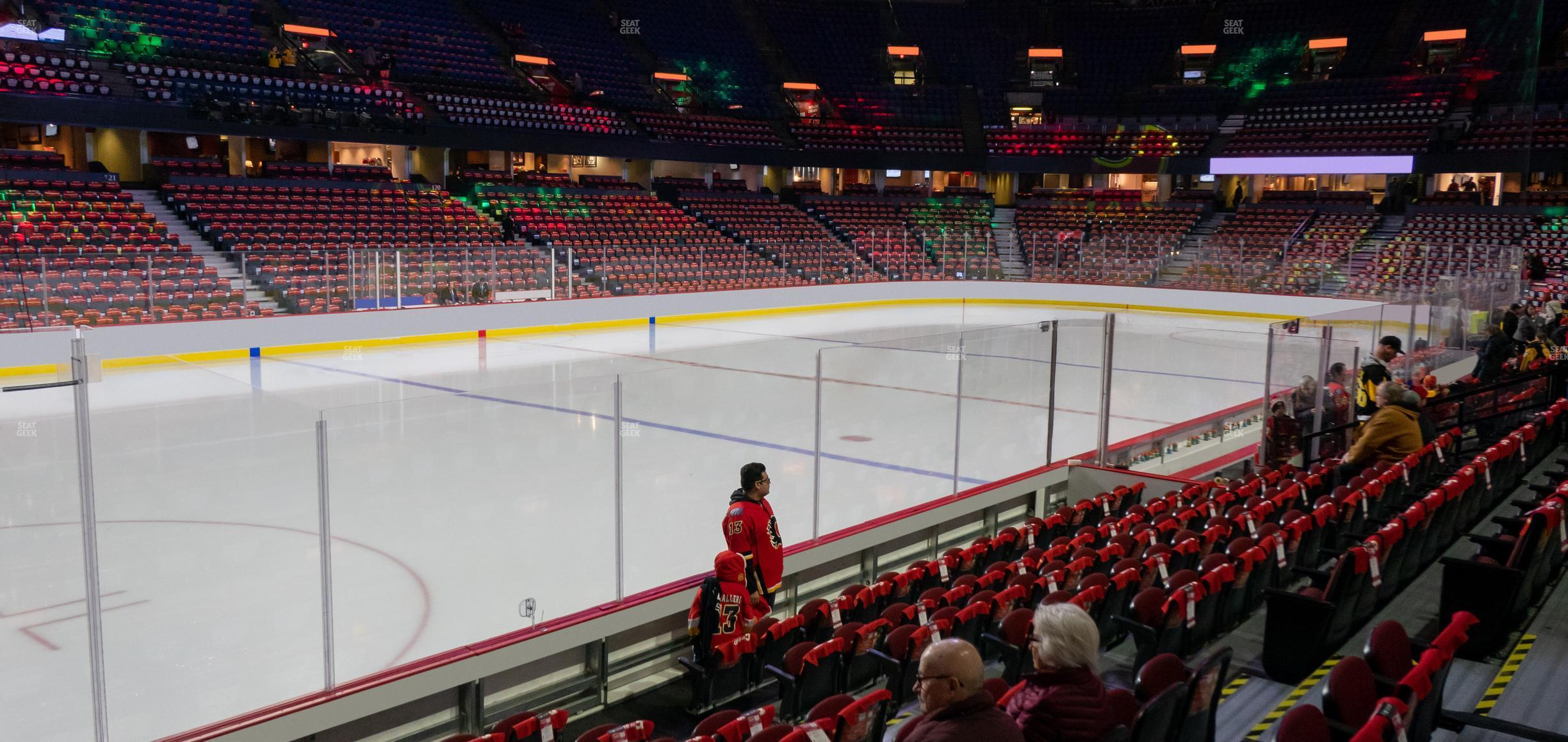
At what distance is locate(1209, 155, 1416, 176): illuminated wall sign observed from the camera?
30.1 m

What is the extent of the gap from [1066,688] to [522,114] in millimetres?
26881

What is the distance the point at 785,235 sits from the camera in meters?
29.8

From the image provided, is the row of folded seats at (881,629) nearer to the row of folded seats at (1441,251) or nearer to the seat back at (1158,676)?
the seat back at (1158,676)

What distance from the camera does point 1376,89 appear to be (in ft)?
108

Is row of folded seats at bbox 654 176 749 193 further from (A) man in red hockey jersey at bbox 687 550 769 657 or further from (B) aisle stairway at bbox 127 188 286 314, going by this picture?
(A) man in red hockey jersey at bbox 687 550 769 657

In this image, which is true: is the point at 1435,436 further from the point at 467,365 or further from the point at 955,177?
the point at 955,177

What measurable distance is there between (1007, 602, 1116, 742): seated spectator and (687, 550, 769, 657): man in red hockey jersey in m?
2.34

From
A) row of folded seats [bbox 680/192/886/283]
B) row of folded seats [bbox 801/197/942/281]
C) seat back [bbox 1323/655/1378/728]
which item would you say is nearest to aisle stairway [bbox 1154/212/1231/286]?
row of folded seats [bbox 801/197/942/281]

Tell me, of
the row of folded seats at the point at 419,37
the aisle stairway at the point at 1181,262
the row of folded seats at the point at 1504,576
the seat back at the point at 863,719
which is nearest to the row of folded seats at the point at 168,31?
the row of folded seats at the point at 419,37

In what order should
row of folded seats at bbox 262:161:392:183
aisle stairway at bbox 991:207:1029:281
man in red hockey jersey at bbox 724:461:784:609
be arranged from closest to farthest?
man in red hockey jersey at bbox 724:461:784:609 < row of folded seats at bbox 262:161:392:183 < aisle stairway at bbox 991:207:1029:281

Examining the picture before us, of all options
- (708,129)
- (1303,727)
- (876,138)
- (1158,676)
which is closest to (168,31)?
(708,129)

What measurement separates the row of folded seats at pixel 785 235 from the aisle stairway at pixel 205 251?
1092 centimetres

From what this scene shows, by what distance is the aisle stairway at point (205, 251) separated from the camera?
16.3m

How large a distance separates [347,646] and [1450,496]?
590 centimetres
